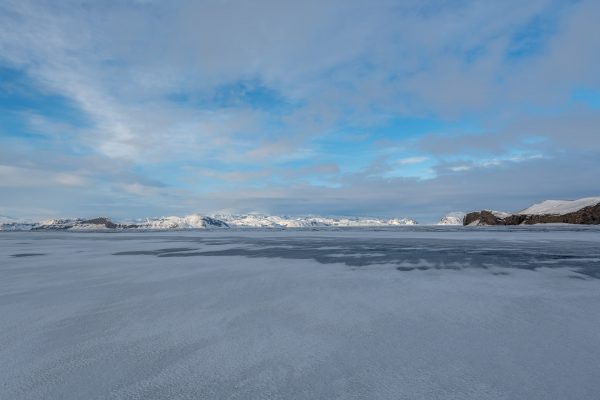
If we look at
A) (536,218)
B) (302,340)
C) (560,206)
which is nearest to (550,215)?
(536,218)

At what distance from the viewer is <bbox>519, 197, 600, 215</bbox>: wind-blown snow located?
9994 cm

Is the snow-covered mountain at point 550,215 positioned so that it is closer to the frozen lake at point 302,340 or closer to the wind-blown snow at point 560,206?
the wind-blown snow at point 560,206

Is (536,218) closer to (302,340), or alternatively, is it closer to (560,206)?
(560,206)

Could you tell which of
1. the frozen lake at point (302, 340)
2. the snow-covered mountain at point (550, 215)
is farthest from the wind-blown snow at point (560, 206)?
the frozen lake at point (302, 340)

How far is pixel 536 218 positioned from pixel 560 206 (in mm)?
14251

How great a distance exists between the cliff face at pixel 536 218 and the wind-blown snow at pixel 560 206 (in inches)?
155

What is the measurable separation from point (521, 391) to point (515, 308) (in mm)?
3192

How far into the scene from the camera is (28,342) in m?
4.20

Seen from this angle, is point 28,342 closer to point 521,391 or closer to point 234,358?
point 234,358

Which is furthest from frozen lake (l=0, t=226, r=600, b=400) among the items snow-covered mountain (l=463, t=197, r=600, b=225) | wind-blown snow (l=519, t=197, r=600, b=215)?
wind-blown snow (l=519, t=197, r=600, b=215)

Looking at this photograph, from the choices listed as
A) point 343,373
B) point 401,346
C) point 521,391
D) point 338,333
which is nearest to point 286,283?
point 338,333

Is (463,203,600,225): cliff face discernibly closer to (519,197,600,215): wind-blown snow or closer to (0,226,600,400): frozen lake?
(519,197,600,215): wind-blown snow

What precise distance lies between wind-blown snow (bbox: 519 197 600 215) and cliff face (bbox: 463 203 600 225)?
12.9ft

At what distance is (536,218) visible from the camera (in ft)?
339
